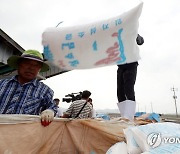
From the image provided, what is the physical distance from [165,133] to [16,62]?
4.71 feet

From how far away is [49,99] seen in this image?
1970 millimetres

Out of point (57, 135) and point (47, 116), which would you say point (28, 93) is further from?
point (57, 135)

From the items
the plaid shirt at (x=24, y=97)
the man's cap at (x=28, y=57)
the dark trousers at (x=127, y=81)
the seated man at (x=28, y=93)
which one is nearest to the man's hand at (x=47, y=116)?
the seated man at (x=28, y=93)

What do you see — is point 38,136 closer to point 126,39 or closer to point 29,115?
point 29,115

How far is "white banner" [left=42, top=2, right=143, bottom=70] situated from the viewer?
91.5 inches

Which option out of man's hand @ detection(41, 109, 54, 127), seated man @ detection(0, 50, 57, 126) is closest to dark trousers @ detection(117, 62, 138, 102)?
seated man @ detection(0, 50, 57, 126)

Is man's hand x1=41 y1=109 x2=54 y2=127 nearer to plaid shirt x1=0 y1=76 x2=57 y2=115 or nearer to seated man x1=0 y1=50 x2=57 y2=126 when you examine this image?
seated man x1=0 y1=50 x2=57 y2=126

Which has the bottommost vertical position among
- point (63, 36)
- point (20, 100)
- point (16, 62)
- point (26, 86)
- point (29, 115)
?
point (29, 115)

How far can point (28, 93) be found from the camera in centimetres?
192

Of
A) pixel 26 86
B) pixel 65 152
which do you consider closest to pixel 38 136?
pixel 65 152

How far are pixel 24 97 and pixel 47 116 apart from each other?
284mm

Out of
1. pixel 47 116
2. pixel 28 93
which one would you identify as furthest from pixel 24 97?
pixel 47 116

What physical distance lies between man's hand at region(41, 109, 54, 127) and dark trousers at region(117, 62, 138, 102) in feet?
4.23

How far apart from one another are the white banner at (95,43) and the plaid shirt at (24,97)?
612 millimetres
